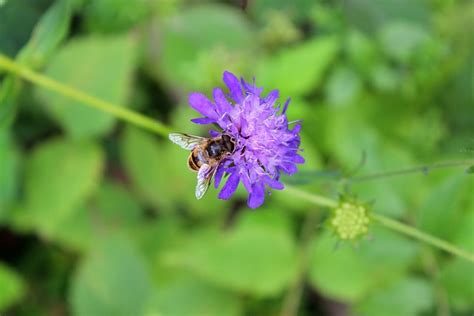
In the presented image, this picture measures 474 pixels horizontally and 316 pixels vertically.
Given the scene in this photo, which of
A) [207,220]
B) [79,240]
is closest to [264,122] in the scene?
[207,220]

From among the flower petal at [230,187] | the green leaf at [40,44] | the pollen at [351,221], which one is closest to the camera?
the flower petal at [230,187]

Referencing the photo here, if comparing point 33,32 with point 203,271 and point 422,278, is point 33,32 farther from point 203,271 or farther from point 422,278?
point 422,278

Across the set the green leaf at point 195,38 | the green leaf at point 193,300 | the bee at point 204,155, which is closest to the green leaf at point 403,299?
the green leaf at point 193,300

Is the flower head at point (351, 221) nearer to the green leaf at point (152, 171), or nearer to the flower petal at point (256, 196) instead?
the flower petal at point (256, 196)

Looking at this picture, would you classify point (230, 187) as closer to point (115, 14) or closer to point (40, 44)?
point (40, 44)

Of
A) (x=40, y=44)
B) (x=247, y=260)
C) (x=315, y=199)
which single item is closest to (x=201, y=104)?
(x=315, y=199)

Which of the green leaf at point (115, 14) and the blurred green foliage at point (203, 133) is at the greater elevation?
the green leaf at point (115, 14)
